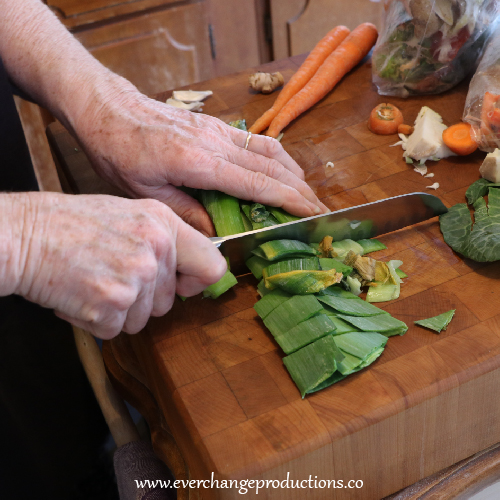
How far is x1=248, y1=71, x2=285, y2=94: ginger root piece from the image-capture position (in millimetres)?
1879

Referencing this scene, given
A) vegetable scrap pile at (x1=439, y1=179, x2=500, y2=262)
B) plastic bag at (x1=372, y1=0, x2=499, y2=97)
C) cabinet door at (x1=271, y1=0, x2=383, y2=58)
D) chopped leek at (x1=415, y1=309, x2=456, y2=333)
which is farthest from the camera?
cabinet door at (x1=271, y1=0, x2=383, y2=58)

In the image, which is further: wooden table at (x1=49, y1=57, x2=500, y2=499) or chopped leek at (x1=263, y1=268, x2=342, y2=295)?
chopped leek at (x1=263, y1=268, x2=342, y2=295)

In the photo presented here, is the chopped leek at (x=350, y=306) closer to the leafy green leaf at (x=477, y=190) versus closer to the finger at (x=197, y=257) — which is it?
the finger at (x=197, y=257)

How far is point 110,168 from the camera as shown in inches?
52.0

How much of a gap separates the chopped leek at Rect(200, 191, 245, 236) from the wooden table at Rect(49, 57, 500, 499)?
0.46 feet

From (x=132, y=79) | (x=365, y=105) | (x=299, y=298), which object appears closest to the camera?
(x=299, y=298)

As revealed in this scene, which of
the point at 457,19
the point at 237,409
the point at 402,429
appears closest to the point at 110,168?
the point at 237,409

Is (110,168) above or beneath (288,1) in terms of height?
above

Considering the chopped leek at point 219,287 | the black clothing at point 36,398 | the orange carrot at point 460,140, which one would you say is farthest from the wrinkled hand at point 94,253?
the orange carrot at point 460,140

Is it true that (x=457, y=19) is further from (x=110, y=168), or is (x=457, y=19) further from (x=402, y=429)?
(x=402, y=429)

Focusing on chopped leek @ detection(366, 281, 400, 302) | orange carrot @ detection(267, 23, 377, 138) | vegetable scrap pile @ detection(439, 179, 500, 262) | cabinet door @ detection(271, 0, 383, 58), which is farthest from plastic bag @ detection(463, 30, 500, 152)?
cabinet door @ detection(271, 0, 383, 58)

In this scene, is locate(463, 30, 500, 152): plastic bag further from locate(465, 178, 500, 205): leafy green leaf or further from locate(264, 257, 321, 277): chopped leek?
locate(264, 257, 321, 277): chopped leek

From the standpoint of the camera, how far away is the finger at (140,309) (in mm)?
987

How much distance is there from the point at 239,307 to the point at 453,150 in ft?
2.66
